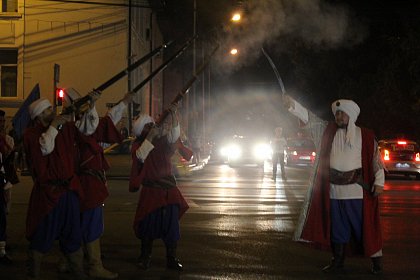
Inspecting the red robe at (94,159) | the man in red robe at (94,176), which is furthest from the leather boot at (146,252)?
the red robe at (94,159)

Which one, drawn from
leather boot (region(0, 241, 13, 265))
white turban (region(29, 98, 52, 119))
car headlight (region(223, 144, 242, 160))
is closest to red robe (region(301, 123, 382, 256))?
white turban (region(29, 98, 52, 119))

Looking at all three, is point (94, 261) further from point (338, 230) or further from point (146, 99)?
point (146, 99)

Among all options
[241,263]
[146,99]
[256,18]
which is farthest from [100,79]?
[241,263]

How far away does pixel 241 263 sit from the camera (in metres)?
8.17

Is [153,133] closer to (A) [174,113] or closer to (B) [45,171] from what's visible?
(A) [174,113]

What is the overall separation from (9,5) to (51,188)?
28.1 metres

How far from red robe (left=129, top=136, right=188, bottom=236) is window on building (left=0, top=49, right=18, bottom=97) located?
26264 millimetres

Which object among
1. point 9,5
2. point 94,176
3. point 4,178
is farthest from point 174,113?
point 9,5

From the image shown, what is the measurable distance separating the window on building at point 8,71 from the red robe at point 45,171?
2729 cm

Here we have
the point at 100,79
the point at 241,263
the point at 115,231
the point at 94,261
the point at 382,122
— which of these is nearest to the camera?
the point at 94,261

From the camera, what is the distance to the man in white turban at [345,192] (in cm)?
754

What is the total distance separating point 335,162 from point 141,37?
3559 cm

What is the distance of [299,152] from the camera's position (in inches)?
1350

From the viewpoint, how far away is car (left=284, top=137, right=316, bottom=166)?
3400 centimetres
